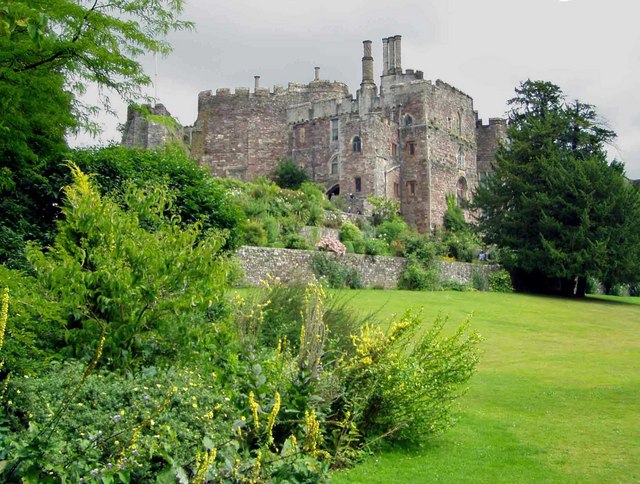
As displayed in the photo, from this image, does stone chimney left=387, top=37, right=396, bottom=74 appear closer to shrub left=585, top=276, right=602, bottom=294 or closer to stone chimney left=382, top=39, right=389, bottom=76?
stone chimney left=382, top=39, right=389, bottom=76

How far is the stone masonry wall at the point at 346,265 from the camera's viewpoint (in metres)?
21.9

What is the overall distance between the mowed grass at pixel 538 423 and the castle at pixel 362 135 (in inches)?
1012

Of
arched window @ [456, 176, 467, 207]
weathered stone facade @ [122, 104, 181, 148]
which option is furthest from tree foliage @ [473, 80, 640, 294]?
weathered stone facade @ [122, 104, 181, 148]

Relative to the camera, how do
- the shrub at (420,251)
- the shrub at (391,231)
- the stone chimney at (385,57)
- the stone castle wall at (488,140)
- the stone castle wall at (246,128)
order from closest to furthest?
1. the shrub at (420,251)
2. the shrub at (391,231)
3. the stone castle wall at (246,128)
4. the stone chimney at (385,57)
5. the stone castle wall at (488,140)

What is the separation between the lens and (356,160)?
4450 cm

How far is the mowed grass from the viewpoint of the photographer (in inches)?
272

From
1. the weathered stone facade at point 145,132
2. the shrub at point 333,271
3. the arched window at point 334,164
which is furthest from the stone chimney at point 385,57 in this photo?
the shrub at point 333,271

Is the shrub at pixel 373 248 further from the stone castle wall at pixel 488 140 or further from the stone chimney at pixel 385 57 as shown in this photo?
the stone castle wall at pixel 488 140

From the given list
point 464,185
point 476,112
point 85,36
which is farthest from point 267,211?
point 476,112

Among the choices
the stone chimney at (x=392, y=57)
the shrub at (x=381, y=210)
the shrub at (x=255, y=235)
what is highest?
the stone chimney at (x=392, y=57)

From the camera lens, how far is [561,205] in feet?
110

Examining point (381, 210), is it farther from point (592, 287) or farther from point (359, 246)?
point (592, 287)

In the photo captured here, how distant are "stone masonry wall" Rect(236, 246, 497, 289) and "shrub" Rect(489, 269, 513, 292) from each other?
0.43 m

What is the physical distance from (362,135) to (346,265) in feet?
65.3
